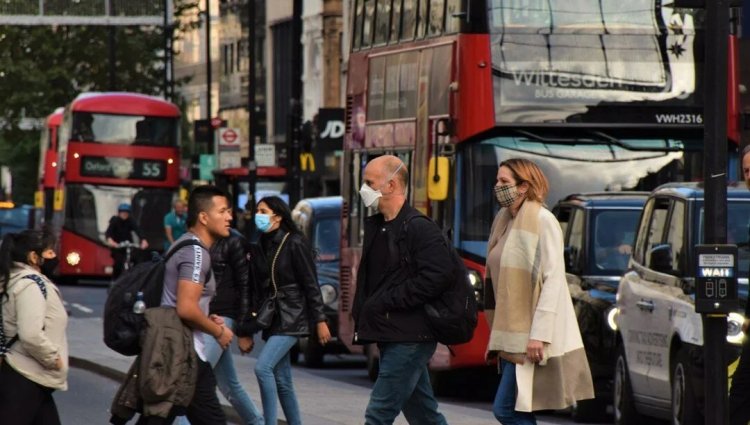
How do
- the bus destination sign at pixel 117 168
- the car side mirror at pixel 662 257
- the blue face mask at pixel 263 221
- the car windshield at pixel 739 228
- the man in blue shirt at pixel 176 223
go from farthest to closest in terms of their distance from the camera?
the bus destination sign at pixel 117 168
the man in blue shirt at pixel 176 223
the car windshield at pixel 739 228
the car side mirror at pixel 662 257
the blue face mask at pixel 263 221

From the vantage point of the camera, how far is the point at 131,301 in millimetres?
10453

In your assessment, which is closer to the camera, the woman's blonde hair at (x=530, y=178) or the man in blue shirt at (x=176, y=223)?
the woman's blonde hair at (x=530, y=178)

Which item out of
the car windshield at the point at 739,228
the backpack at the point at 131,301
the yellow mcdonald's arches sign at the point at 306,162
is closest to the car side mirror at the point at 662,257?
the car windshield at the point at 739,228

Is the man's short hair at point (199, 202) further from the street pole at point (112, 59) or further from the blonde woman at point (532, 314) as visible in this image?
the street pole at point (112, 59)

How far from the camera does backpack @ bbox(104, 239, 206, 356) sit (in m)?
10.4

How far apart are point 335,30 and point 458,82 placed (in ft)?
144

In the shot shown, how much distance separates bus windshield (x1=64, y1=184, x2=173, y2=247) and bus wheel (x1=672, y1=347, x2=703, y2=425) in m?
35.0

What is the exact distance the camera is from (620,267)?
720 inches

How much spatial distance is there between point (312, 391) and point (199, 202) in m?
8.01

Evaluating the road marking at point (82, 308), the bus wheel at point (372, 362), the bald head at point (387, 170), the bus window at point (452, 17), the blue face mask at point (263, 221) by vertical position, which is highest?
the bus window at point (452, 17)

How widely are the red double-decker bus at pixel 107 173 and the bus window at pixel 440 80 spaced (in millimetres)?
29652

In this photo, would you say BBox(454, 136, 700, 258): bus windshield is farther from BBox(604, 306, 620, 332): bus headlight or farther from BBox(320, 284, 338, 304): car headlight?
BBox(320, 284, 338, 304): car headlight

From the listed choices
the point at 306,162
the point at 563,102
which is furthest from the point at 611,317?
the point at 306,162

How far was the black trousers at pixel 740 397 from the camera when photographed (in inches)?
432
